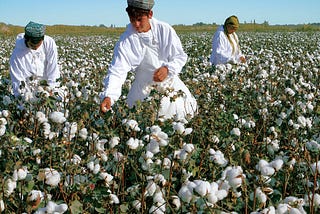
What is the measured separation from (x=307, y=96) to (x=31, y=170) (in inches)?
112

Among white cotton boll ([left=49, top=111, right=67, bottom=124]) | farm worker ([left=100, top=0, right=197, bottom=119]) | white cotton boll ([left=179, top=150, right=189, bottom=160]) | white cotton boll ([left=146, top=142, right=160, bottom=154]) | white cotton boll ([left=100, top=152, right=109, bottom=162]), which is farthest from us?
farm worker ([left=100, top=0, right=197, bottom=119])

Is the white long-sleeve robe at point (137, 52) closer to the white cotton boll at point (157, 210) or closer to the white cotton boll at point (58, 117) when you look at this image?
the white cotton boll at point (58, 117)

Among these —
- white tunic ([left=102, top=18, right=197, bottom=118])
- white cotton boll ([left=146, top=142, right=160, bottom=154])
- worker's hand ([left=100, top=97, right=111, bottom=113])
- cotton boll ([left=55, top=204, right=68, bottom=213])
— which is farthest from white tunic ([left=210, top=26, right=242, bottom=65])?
cotton boll ([left=55, top=204, right=68, bottom=213])

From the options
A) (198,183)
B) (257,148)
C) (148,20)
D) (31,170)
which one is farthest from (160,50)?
(198,183)

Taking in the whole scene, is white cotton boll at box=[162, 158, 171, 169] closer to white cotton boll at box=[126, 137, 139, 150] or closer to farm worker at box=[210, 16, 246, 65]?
white cotton boll at box=[126, 137, 139, 150]

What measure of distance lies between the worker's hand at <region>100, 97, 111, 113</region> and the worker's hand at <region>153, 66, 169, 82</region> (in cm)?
60

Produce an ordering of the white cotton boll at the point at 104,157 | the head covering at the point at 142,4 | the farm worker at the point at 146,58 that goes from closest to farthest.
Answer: the white cotton boll at the point at 104,157
the head covering at the point at 142,4
the farm worker at the point at 146,58

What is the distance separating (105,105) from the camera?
11.6 ft

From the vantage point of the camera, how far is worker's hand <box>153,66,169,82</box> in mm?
4062

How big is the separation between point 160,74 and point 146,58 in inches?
14.2

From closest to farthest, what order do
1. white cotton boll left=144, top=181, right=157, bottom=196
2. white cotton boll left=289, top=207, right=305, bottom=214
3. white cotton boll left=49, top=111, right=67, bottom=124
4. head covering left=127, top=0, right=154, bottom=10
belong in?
1. white cotton boll left=289, top=207, right=305, bottom=214
2. white cotton boll left=144, top=181, right=157, bottom=196
3. white cotton boll left=49, top=111, right=67, bottom=124
4. head covering left=127, top=0, right=154, bottom=10

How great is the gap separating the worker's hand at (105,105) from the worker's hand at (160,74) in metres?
0.60

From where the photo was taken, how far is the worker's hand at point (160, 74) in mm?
4062

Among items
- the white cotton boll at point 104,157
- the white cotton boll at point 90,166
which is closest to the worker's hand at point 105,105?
the white cotton boll at point 104,157
